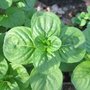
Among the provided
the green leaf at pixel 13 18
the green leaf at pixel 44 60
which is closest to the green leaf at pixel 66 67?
the green leaf at pixel 44 60

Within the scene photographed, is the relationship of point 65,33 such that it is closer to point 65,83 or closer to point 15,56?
point 15,56

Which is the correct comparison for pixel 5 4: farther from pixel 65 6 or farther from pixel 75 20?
pixel 65 6

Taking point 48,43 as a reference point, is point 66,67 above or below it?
below

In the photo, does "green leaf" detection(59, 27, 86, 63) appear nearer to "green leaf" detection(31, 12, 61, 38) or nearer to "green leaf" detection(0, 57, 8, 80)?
"green leaf" detection(31, 12, 61, 38)

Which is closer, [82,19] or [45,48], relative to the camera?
[45,48]

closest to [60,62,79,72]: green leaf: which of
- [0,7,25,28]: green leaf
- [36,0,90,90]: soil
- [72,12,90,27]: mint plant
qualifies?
[0,7,25,28]: green leaf

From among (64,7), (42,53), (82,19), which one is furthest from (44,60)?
(64,7)

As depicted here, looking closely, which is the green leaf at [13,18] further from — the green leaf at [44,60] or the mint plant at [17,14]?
the green leaf at [44,60]
